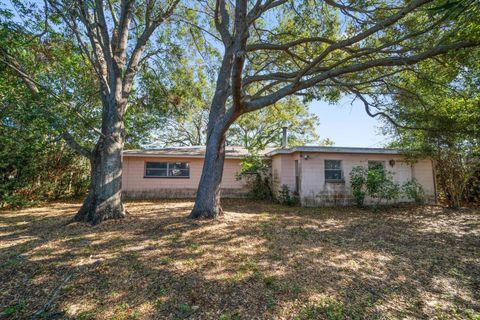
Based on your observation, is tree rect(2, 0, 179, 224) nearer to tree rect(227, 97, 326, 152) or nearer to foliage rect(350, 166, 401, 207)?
foliage rect(350, 166, 401, 207)

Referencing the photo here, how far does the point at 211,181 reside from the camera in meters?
6.07

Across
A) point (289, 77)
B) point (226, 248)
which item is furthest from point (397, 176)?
point (226, 248)

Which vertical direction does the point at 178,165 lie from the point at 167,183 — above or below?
above

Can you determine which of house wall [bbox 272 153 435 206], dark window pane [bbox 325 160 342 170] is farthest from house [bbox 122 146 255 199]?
dark window pane [bbox 325 160 342 170]

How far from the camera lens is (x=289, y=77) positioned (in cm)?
645

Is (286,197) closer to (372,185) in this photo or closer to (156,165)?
(372,185)

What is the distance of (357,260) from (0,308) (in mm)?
5114

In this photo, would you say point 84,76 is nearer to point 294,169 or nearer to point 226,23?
point 226,23

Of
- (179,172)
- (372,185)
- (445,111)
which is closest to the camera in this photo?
(445,111)

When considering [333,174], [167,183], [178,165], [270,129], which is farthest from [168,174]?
[270,129]

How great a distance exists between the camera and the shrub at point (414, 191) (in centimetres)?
889

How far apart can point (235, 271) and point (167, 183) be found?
9.59 m

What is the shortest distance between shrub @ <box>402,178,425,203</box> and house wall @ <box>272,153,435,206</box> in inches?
17.0

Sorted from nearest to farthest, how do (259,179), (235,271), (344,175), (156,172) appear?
(235,271)
(344,175)
(259,179)
(156,172)
